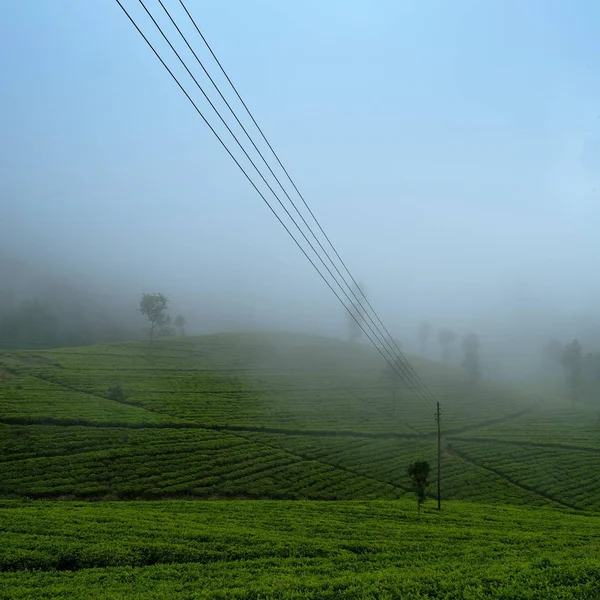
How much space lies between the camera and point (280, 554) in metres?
21.0

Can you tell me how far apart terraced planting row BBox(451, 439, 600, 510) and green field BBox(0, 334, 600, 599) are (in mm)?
338

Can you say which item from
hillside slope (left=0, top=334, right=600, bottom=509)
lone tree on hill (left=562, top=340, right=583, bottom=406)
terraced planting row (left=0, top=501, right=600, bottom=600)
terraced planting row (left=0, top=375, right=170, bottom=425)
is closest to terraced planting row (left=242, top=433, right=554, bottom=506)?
hillside slope (left=0, top=334, right=600, bottom=509)

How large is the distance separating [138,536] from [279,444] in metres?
34.6

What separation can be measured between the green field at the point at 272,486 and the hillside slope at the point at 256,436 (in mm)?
287

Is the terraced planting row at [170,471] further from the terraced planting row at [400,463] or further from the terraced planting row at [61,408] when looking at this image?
the terraced planting row at [61,408]

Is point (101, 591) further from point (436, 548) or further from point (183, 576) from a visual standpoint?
point (436, 548)

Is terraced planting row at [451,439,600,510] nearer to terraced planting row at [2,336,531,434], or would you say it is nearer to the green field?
the green field

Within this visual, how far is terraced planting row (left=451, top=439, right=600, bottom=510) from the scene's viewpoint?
159 feet

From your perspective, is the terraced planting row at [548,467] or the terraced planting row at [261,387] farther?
the terraced planting row at [261,387]

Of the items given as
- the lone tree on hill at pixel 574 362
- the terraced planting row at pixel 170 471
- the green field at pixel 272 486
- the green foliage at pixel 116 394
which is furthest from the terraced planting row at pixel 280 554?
the lone tree on hill at pixel 574 362

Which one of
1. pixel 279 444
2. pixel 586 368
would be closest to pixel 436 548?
pixel 279 444

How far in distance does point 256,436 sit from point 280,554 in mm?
37756

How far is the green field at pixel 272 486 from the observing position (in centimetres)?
1738

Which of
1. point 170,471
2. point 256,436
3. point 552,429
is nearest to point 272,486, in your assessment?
point 170,471
